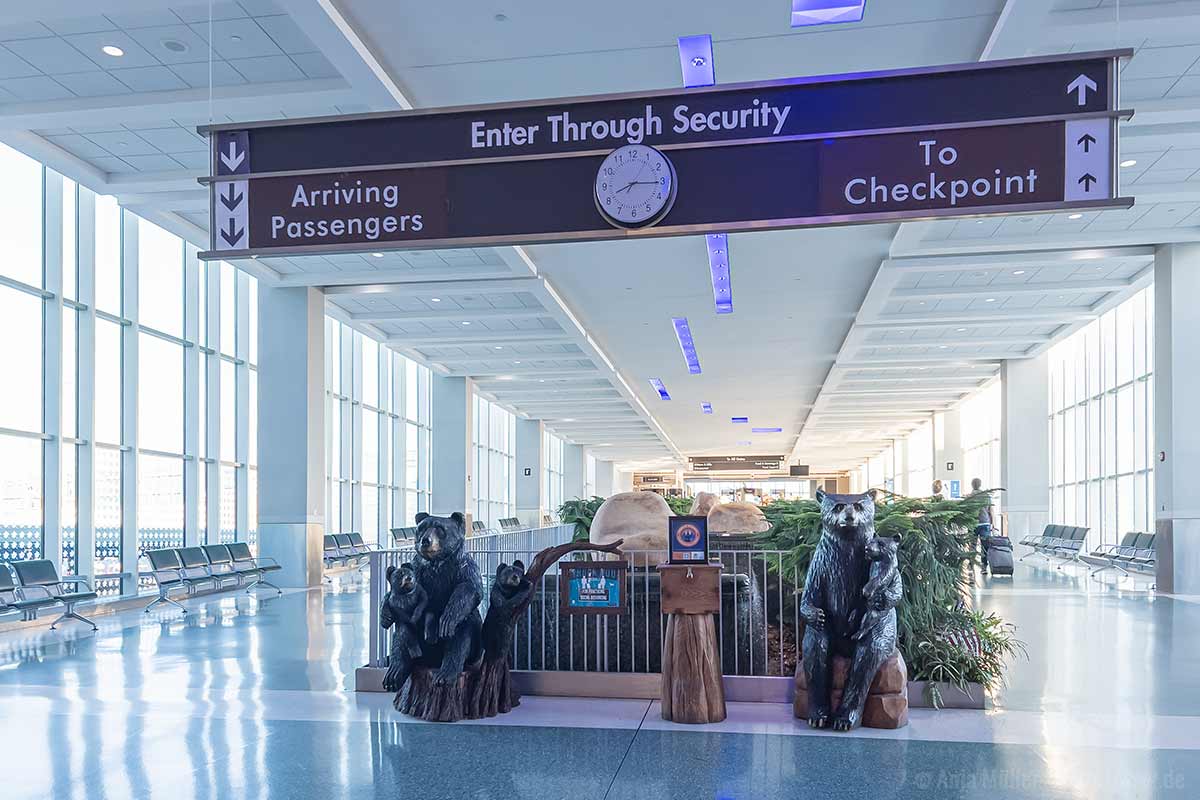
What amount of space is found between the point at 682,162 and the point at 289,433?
Answer: 45.3 feet

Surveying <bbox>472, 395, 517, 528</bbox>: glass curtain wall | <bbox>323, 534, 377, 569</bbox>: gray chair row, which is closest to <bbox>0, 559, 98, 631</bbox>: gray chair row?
<bbox>323, 534, 377, 569</bbox>: gray chair row

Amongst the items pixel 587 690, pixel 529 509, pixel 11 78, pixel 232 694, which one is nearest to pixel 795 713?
pixel 587 690

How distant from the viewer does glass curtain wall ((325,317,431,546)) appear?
23719mm

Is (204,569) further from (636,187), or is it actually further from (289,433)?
(636,187)

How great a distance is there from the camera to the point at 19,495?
1271cm

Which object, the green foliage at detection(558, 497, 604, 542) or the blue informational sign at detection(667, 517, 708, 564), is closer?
the blue informational sign at detection(667, 517, 708, 564)

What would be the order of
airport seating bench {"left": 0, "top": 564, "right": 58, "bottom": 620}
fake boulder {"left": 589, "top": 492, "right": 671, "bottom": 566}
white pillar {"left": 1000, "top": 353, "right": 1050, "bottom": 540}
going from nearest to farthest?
fake boulder {"left": 589, "top": 492, "right": 671, "bottom": 566} < airport seating bench {"left": 0, "top": 564, "right": 58, "bottom": 620} < white pillar {"left": 1000, "top": 353, "right": 1050, "bottom": 540}

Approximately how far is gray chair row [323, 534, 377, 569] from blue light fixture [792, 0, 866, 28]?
45.6ft

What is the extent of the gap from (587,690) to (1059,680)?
3743 mm

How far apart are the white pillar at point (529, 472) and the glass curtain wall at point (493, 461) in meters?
0.94

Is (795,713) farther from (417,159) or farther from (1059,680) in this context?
(417,159)

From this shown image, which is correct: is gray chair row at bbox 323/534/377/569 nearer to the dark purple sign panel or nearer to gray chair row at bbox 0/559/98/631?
gray chair row at bbox 0/559/98/631

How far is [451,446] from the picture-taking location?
88.9 feet

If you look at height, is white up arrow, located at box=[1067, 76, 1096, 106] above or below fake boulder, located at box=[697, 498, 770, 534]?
above
